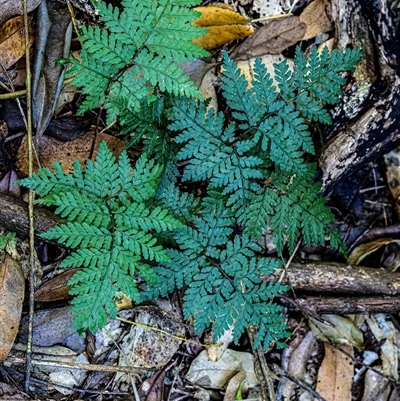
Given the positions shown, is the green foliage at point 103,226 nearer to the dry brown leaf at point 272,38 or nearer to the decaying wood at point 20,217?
the decaying wood at point 20,217

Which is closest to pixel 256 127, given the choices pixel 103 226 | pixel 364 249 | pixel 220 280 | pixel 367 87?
pixel 367 87

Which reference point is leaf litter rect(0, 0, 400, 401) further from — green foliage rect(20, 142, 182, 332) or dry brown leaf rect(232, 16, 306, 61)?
green foliage rect(20, 142, 182, 332)

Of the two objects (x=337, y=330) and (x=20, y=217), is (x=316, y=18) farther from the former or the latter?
(x=20, y=217)

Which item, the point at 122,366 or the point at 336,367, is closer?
the point at 122,366

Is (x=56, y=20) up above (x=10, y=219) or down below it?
above

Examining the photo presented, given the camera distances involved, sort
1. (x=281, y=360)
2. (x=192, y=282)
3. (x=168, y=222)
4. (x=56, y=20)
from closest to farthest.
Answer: (x=168, y=222) < (x=192, y=282) < (x=56, y=20) < (x=281, y=360)

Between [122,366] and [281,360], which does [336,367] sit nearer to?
[281,360]

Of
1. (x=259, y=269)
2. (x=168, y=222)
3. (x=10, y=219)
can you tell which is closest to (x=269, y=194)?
(x=259, y=269)
